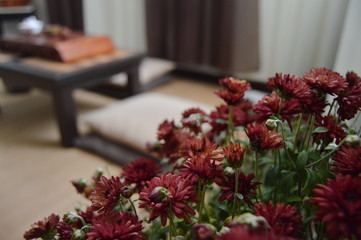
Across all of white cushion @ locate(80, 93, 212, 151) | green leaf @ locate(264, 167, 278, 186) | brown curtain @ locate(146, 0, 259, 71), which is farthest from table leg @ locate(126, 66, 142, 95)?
green leaf @ locate(264, 167, 278, 186)

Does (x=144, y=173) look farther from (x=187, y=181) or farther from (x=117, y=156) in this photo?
(x=117, y=156)

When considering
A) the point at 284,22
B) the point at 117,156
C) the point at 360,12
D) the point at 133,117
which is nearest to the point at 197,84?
the point at 284,22

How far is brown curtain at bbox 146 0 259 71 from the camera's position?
85.2 inches

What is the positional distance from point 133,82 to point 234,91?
1.56m

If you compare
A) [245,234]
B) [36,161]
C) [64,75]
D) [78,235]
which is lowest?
[36,161]

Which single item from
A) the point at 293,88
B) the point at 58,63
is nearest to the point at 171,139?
the point at 293,88

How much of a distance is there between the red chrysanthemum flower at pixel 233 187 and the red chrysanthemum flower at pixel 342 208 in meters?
0.14

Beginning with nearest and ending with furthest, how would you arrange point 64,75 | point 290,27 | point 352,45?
1. point 352,45
2. point 64,75
3. point 290,27

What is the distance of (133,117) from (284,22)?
4.12 feet

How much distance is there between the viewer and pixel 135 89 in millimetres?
2062

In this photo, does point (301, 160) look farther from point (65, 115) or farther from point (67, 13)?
point (67, 13)

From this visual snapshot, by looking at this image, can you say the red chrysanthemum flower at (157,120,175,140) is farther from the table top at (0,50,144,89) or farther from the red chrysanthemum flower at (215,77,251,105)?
the table top at (0,50,144,89)

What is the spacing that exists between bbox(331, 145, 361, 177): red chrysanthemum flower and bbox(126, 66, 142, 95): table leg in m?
1.65

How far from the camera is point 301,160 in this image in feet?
1.58
